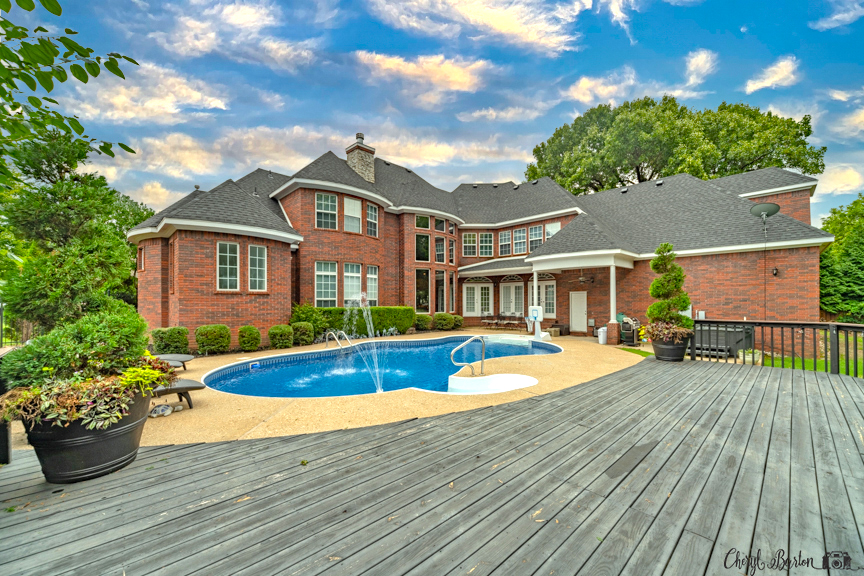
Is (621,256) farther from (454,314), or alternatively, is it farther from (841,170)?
(841,170)

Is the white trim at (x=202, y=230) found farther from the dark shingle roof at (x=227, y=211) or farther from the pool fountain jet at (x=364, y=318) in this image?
the pool fountain jet at (x=364, y=318)

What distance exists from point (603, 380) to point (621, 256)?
28.3ft

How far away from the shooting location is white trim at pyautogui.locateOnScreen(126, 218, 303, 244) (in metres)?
9.94

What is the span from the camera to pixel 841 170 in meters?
19.4

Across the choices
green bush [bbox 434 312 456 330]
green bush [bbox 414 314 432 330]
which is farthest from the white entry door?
green bush [bbox 414 314 432 330]

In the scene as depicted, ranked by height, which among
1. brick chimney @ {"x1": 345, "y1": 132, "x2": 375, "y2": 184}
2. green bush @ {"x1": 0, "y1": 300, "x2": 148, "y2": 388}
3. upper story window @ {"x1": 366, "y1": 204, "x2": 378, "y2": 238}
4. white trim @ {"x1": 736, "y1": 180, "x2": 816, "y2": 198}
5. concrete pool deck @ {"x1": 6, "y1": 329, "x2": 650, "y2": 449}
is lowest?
concrete pool deck @ {"x1": 6, "y1": 329, "x2": 650, "y2": 449}

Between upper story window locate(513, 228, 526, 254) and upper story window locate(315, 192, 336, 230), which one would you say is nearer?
upper story window locate(315, 192, 336, 230)

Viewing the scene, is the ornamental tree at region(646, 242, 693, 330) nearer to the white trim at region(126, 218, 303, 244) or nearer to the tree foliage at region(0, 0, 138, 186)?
the tree foliage at region(0, 0, 138, 186)

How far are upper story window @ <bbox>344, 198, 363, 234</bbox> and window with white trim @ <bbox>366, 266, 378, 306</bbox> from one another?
78.0 inches

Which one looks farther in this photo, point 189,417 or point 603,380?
point 603,380

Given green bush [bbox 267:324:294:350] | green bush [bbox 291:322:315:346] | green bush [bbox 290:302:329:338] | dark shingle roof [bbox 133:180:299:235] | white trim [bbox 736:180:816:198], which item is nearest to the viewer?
dark shingle roof [bbox 133:180:299:235]

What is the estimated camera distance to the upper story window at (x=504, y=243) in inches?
756

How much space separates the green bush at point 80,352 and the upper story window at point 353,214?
11.5 meters

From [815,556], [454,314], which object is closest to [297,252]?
[454,314]
